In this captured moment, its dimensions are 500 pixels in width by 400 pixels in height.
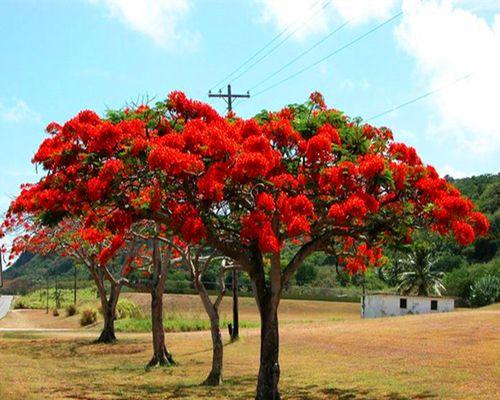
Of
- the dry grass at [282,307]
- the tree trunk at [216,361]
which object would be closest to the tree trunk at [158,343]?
the tree trunk at [216,361]

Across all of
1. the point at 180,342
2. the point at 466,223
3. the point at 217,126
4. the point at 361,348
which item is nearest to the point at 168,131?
the point at 217,126

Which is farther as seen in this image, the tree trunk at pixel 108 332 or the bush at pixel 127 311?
the bush at pixel 127 311

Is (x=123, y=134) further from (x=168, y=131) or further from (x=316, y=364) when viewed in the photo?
(x=316, y=364)

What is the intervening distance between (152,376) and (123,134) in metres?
10.7

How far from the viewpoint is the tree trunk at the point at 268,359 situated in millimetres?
15781

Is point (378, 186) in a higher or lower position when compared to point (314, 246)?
higher

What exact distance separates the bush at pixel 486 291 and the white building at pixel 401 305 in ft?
12.2

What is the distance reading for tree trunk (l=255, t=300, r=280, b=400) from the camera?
621 inches

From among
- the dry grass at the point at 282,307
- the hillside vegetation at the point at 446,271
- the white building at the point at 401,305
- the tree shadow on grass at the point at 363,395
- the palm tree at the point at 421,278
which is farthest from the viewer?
the palm tree at the point at 421,278

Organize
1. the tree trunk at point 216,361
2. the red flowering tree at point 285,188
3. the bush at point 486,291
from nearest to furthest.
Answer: the red flowering tree at point 285,188 < the tree trunk at point 216,361 < the bush at point 486,291

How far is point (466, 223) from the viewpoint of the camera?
14984 millimetres

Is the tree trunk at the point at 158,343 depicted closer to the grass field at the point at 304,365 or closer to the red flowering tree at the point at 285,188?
the grass field at the point at 304,365

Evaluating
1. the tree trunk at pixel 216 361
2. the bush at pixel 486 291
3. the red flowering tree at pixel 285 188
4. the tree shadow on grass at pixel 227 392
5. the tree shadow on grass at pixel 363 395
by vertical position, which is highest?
the red flowering tree at pixel 285 188

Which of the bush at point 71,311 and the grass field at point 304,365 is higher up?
the bush at point 71,311
